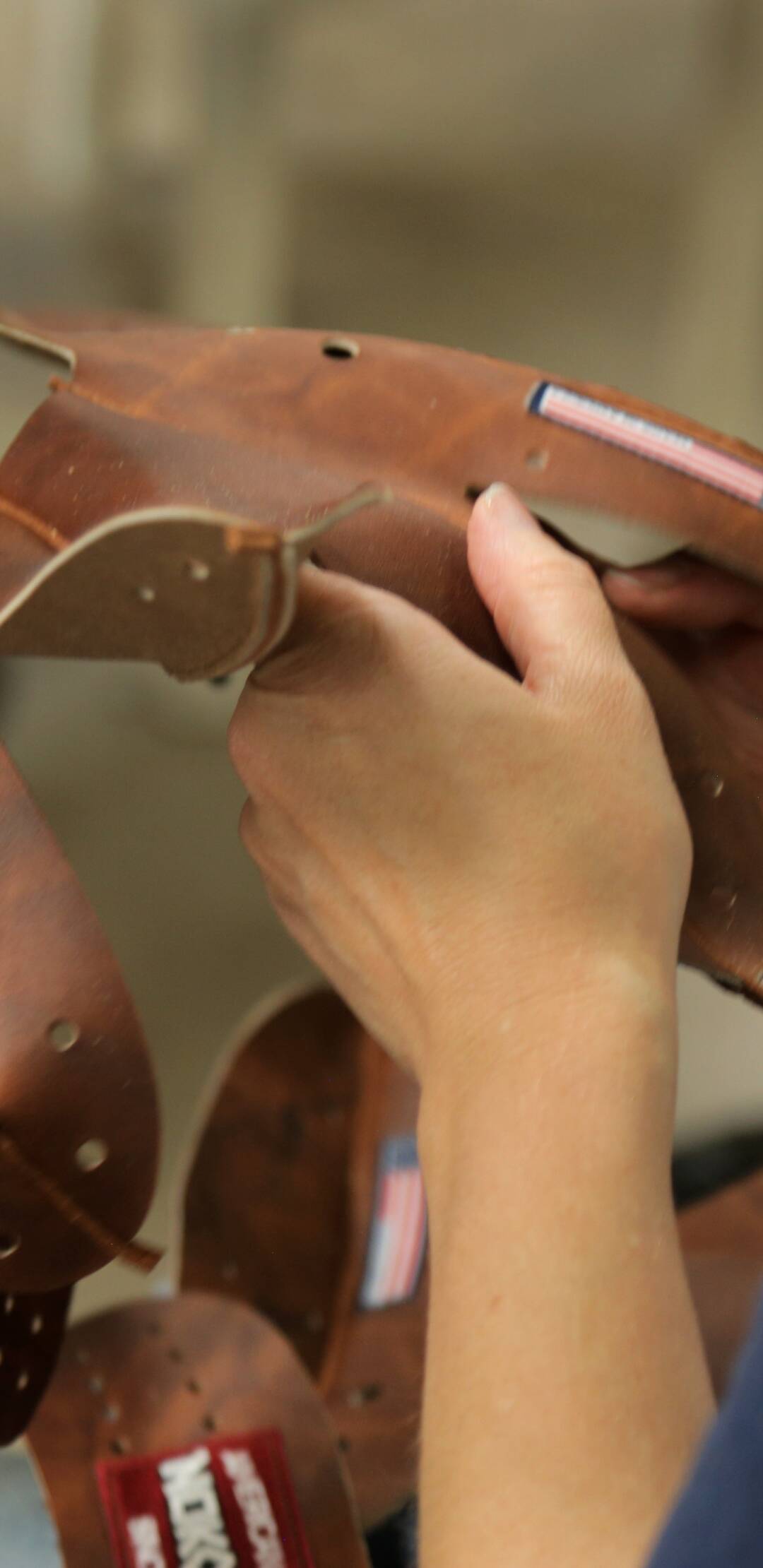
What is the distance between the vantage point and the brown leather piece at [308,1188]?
64 cm

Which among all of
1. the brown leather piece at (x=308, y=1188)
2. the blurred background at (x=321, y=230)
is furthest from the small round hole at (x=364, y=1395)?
the blurred background at (x=321, y=230)

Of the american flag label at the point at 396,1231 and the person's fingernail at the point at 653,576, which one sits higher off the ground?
the person's fingernail at the point at 653,576

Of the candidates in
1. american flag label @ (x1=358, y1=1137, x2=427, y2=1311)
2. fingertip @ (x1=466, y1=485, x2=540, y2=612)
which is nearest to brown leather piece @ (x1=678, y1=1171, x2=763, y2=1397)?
american flag label @ (x1=358, y1=1137, x2=427, y2=1311)

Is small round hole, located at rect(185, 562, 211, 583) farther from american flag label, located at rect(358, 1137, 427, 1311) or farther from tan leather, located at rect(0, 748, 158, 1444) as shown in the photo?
american flag label, located at rect(358, 1137, 427, 1311)

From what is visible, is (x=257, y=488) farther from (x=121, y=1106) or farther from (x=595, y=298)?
(x=595, y=298)

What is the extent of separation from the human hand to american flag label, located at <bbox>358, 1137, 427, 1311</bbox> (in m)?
0.33

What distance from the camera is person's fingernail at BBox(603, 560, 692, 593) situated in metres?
0.41

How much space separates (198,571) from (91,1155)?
0.46ft

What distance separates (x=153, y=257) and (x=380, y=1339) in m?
0.53

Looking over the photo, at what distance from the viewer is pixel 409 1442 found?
57 centimetres

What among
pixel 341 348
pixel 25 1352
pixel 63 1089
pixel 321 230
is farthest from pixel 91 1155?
pixel 321 230

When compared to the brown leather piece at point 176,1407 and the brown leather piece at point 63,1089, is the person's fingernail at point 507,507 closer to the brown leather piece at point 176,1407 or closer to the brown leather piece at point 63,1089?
the brown leather piece at point 63,1089

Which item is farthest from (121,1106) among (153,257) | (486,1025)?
(153,257)

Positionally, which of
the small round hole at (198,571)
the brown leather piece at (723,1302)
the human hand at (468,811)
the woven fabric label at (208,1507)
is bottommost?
the brown leather piece at (723,1302)
